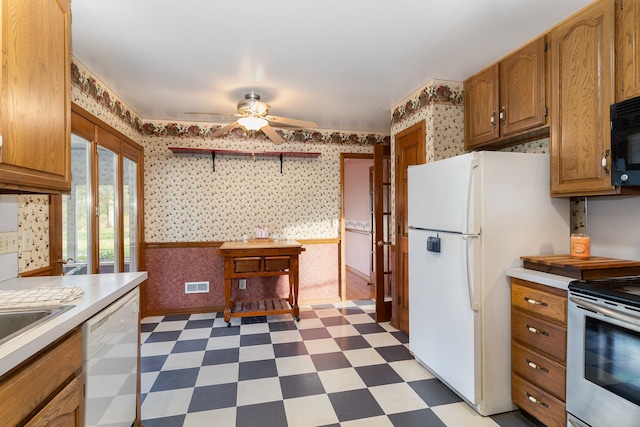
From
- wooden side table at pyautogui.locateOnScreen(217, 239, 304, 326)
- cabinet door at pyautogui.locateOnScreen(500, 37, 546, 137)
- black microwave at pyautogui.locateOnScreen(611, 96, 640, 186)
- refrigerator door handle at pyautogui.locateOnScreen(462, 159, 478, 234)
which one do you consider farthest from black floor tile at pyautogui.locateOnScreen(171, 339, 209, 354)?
black microwave at pyautogui.locateOnScreen(611, 96, 640, 186)

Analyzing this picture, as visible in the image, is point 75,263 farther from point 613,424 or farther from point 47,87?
point 613,424

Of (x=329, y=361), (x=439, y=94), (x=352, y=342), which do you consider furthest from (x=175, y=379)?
(x=439, y=94)

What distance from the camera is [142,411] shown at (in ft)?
6.75

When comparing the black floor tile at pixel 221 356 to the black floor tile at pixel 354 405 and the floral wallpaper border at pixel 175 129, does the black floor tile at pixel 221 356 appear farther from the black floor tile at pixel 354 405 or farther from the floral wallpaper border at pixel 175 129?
the floral wallpaper border at pixel 175 129

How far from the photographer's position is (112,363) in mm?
1438

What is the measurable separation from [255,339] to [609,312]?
2701mm

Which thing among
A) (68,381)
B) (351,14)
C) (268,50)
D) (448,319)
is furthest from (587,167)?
(68,381)

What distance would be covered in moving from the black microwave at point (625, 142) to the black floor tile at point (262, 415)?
221 centimetres

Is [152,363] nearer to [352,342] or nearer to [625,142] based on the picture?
[352,342]

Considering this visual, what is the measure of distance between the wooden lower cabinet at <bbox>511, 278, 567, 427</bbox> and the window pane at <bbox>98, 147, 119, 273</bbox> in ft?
10.2

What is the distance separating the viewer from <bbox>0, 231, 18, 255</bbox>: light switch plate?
5.66 ft

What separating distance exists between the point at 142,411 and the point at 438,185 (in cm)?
238

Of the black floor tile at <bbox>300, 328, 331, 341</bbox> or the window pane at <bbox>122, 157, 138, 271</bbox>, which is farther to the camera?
the window pane at <bbox>122, 157, 138, 271</bbox>

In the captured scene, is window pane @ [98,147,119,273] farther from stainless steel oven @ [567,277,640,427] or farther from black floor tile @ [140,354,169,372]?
stainless steel oven @ [567,277,640,427]
